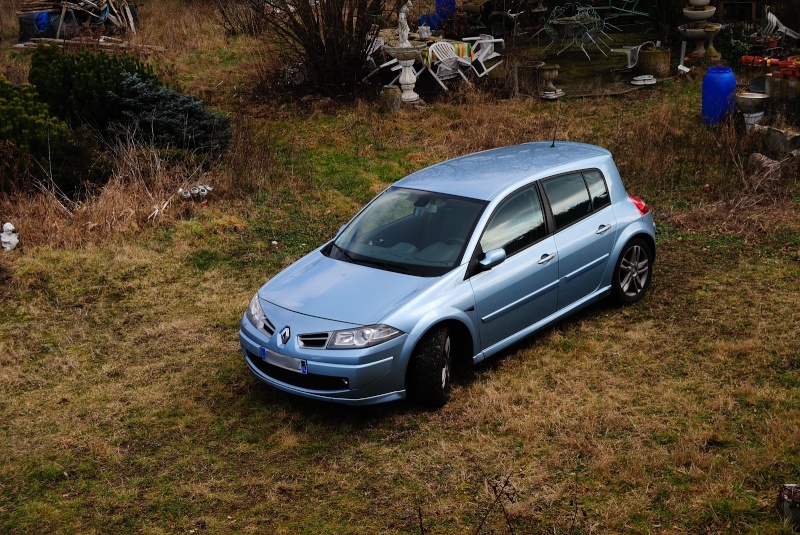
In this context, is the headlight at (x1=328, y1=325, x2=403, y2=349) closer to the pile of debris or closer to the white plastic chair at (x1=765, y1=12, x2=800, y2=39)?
the white plastic chair at (x1=765, y1=12, x2=800, y2=39)

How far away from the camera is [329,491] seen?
575 centimetres

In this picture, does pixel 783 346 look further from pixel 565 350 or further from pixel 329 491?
pixel 329 491

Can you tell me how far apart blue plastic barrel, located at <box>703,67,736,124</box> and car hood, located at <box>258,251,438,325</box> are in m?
8.06

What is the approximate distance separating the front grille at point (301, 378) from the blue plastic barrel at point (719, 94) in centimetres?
894

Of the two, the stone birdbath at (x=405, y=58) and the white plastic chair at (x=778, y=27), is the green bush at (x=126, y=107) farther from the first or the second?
the white plastic chair at (x=778, y=27)

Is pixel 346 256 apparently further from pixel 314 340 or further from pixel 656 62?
pixel 656 62

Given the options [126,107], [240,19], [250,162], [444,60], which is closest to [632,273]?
[250,162]

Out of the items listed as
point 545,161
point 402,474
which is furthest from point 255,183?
point 402,474

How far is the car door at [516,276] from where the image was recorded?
→ 6.89 m

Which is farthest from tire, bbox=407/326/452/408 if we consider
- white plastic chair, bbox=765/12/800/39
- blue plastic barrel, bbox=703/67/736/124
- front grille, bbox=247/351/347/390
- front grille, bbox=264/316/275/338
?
white plastic chair, bbox=765/12/800/39

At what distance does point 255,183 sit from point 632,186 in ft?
16.1

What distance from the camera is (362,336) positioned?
629cm

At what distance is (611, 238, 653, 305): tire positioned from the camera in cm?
810

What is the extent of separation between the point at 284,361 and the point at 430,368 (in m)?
1.04
